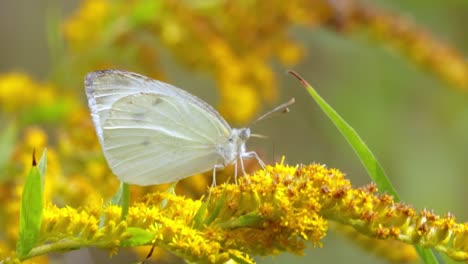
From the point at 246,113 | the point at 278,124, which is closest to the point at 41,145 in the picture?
the point at 246,113

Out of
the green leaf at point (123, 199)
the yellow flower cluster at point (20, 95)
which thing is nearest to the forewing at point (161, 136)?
the green leaf at point (123, 199)

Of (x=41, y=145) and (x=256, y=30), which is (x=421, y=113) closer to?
(x=256, y=30)

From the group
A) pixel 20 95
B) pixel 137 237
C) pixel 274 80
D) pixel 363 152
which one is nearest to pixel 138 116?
pixel 137 237

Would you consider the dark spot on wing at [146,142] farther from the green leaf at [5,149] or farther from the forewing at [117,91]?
the green leaf at [5,149]

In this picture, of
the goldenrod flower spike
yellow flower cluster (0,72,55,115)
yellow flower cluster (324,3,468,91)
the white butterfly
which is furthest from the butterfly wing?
yellow flower cluster (324,3,468,91)

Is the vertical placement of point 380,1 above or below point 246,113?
above

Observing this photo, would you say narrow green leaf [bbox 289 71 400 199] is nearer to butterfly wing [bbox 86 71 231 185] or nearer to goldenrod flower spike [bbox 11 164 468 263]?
goldenrod flower spike [bbox 11 164 468 263]
